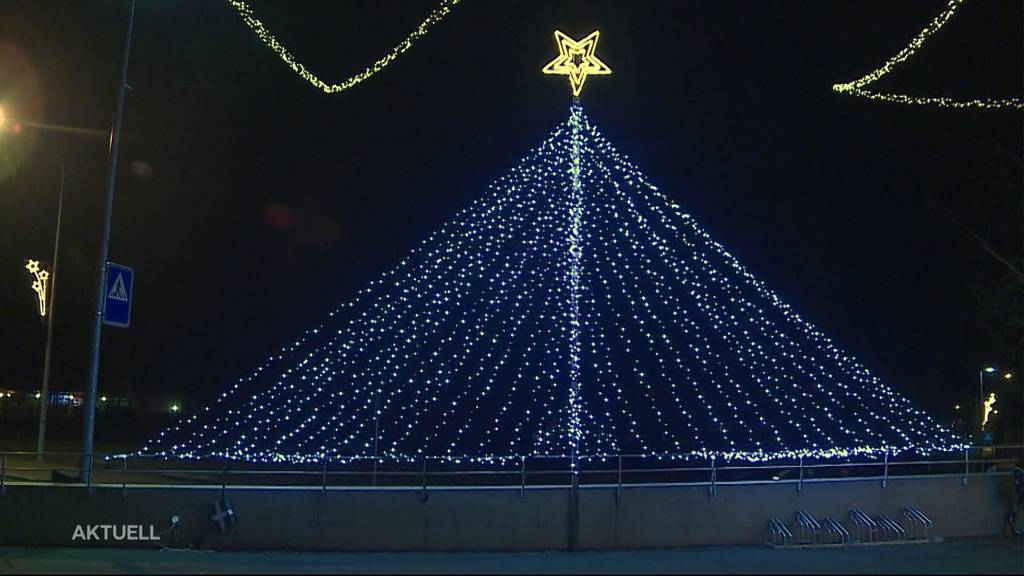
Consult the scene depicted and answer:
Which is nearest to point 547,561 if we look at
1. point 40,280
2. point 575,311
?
point 575,311

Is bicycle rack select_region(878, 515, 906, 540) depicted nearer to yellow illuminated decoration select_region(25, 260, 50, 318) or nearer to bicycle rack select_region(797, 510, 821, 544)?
bicycle rack select_region(797, 510, 821, 544)

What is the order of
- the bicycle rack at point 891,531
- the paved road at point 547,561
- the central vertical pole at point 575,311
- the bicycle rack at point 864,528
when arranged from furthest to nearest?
the bicycle rack at point 891,531
the bicycle rack at point 864,528
the central vertical pole at point 575,311
the paved road at point 547,561

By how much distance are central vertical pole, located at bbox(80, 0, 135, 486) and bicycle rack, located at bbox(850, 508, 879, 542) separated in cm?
1106

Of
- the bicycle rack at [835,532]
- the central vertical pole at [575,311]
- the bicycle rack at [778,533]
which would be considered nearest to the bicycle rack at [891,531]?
the bicycle rack at [835,532]

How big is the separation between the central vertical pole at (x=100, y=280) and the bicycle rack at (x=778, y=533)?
9667 millimetres

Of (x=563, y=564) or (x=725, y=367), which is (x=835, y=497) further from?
(x=563, y=564)

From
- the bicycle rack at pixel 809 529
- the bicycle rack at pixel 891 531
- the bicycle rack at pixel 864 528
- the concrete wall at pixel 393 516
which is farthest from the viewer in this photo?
the bicycle rack at pixel 891 531

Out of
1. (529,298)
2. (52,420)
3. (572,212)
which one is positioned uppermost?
(572,212)

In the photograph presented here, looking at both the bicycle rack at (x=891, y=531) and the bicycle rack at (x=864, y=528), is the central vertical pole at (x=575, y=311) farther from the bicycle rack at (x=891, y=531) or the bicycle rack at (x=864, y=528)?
the bicycle rack at (x=891, y=531)

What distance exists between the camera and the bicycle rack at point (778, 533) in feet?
46.5

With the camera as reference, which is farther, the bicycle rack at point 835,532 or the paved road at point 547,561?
the bicycle rack at point 835,532

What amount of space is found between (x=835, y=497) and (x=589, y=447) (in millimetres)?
4428

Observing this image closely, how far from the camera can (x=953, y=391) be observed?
41.3 meters

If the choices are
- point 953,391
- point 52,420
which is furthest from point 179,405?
point 953,391
